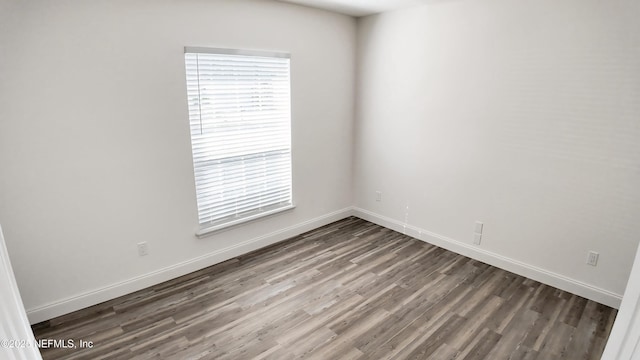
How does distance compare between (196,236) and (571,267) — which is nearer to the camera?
(571,267)

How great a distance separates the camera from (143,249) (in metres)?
2.90

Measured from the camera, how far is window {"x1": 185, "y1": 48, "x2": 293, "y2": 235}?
3.01 meters

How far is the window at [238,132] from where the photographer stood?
3.01 metres

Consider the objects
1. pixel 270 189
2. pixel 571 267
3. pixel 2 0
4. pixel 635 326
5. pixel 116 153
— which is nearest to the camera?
pixel 635 326

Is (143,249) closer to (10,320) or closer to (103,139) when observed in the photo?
(103,139)

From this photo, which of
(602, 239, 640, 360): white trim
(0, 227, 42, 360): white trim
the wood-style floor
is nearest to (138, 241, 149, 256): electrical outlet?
the wood-style floor

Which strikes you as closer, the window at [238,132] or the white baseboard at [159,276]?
the white baseboard at [159,276]

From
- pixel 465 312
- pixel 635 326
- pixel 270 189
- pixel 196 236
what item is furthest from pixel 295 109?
pixel 635 326

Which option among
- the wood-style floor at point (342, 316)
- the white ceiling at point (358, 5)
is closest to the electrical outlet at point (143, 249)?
the wood-style floor at point (342, 316)

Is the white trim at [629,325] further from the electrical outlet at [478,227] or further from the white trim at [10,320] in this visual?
the electrical outlet at [478,227]

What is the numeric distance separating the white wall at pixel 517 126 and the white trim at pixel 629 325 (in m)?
2.55

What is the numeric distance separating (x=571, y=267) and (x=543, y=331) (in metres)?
0.76

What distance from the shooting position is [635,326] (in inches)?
23.5

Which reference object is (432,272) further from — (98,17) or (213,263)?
(98,17)
